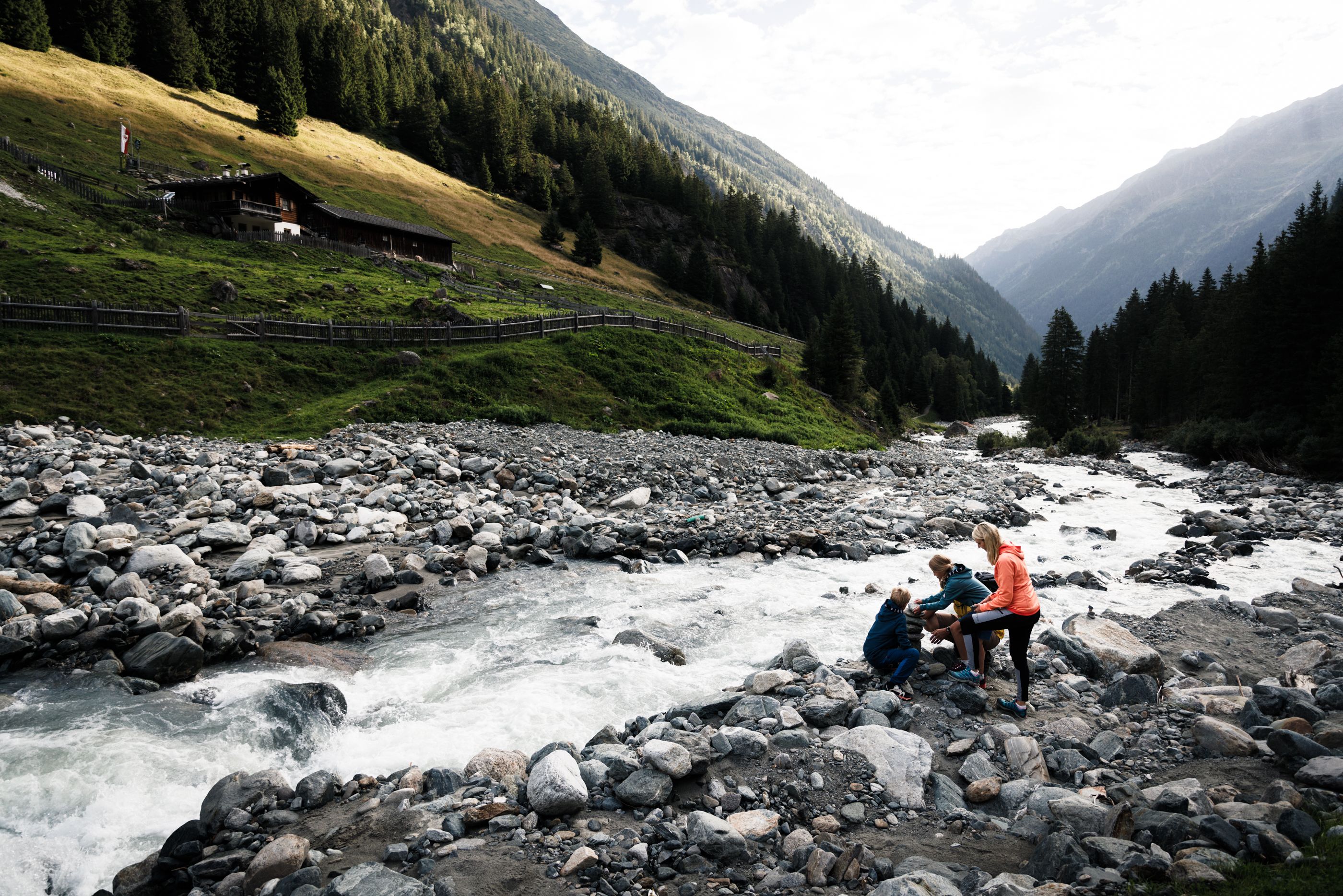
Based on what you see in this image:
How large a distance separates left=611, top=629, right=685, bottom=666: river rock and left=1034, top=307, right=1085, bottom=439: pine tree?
222 ft

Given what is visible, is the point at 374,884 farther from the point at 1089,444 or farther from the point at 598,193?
the point at 598,193

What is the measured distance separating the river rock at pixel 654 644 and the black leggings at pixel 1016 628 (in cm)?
447

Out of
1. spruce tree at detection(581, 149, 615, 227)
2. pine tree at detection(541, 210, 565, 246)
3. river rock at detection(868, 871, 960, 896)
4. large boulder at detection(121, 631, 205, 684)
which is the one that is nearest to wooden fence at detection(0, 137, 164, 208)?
pine tree at detection(541, 210, 565, 246)

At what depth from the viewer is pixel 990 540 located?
8656mm

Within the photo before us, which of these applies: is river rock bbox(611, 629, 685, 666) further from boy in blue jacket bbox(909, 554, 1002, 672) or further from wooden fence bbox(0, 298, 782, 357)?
wooden fence bbox(0, 298, 782, 357)

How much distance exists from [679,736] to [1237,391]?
56.7 m

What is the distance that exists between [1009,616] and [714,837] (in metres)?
5.19

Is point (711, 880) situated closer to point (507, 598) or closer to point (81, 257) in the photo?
point (507, 598)

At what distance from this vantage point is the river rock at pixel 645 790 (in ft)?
19.6

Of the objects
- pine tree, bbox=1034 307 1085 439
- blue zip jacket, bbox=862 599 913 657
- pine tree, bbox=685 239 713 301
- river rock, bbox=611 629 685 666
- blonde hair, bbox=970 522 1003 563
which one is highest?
pine tree, bbox=685 239 713 301

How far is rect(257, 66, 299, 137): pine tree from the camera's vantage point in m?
80.9

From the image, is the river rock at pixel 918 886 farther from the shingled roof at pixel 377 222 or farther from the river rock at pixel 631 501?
the shingled roof at pixel 377 222

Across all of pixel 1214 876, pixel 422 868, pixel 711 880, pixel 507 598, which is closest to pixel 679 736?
pixel 711 880

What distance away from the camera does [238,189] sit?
1999 inches
